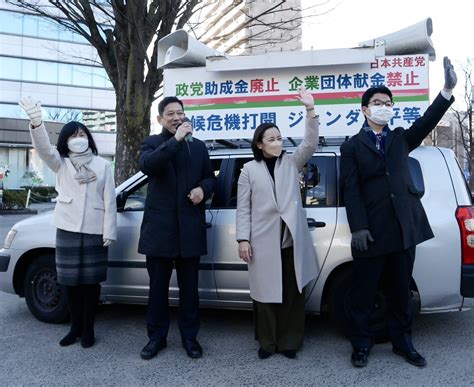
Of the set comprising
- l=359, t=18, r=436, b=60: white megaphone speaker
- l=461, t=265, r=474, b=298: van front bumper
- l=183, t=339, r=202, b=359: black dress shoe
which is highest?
l=359, t=18, r=436, b=60: white megaphone speaker

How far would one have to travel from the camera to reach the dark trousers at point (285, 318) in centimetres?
353

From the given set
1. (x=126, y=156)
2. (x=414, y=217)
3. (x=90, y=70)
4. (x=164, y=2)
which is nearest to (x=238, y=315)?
(x=414, y=217)

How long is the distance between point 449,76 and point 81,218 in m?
2.96

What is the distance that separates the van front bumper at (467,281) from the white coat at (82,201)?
276 cm

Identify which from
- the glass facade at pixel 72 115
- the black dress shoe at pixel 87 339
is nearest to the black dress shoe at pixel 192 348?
the black dress shoe at pixel 87 339

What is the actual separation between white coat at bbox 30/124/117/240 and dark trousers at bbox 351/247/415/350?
1986 millimetres

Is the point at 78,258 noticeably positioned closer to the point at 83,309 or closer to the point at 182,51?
the point at 83,309

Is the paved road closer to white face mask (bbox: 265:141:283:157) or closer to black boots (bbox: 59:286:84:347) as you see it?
black boots (bbox: 59:286:84:347)

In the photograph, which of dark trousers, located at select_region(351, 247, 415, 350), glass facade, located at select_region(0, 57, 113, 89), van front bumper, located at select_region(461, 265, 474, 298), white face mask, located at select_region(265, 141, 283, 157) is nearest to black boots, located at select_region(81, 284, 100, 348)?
white face mask, located at select_region(265, 141, 283, 157)

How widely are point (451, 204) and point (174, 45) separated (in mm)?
2698

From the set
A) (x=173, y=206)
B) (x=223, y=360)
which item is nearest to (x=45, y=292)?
(x=173, y=206)

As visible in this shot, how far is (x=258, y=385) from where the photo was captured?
309 centimetres

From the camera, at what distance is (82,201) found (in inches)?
146

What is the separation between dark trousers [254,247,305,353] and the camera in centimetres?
353
